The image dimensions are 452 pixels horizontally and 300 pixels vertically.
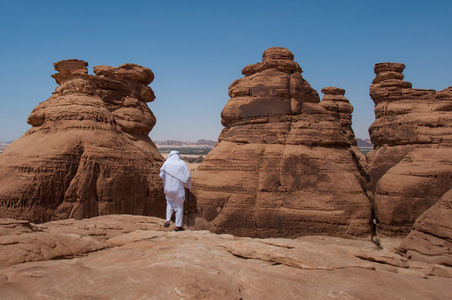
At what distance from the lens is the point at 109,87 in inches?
590

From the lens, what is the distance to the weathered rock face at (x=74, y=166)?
8.54 m

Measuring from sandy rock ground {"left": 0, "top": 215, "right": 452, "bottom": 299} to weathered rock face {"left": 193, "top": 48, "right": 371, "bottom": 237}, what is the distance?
5.59 meters

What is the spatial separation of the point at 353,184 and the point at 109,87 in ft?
35.0

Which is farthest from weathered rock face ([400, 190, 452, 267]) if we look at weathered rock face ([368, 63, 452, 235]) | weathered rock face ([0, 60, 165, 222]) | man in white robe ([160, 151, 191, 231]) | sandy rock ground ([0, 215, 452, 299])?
weathered rock face ([0, 60, 165, 222])

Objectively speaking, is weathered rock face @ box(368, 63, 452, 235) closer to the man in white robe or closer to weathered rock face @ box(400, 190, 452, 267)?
weathered rock face @ box(400, 190, 452, 267)

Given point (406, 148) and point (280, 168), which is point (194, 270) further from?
point (406, 148)

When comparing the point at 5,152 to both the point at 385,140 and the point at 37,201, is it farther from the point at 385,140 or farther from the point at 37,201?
the point at 385,140

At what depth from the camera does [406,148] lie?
1445cm

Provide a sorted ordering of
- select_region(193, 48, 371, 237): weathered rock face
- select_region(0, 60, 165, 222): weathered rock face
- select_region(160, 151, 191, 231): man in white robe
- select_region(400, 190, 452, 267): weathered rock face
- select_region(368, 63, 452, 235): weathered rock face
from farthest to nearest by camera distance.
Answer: select_region(368, 63, 452, 235): weathered rock face → select_region(193, 48, 371, 237): weathered rock face → select_region(0, 60, 165, 222): weathered rock face → select_region(400, 190, 452, 267): weathered rock face → select_region(160, 151, 191, 231): man in white robe

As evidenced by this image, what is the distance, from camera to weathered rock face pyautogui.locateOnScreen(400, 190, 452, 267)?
8.21 metres

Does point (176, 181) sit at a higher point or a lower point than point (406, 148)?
lower

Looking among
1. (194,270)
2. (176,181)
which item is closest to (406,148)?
(176,181)

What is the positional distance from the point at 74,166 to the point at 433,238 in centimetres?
938

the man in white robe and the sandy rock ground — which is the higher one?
the man in white robe
